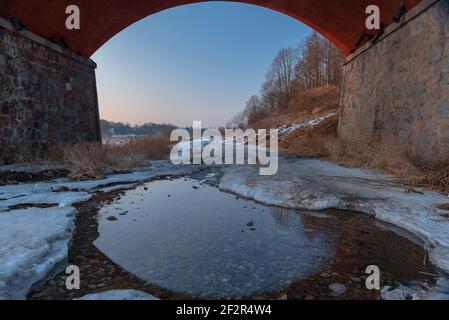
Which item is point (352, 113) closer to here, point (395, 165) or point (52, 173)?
point (395, 165)

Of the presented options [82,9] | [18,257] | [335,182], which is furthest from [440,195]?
[82,9]

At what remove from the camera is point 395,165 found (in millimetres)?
Result: 6000

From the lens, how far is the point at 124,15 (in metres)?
9.02

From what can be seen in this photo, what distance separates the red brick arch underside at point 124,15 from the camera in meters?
6.77

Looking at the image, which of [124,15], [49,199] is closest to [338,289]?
[49,199]

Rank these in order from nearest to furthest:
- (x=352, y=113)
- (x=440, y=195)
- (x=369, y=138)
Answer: (x=440, y=195), (x=369, y=138), (x=352, y=113)

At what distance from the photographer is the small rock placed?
73.2 inches

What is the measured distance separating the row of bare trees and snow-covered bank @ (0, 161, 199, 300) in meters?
30.1

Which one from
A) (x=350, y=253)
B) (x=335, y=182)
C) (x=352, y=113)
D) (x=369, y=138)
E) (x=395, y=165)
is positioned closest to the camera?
(x=350, y=253)

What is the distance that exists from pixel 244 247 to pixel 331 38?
32.3ft

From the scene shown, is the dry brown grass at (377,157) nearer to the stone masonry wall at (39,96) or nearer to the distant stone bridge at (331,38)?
the distant stone bridge at (331,38)

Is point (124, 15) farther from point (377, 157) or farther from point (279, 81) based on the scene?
point (279, 81)

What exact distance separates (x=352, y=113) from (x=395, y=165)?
4.50 meters
